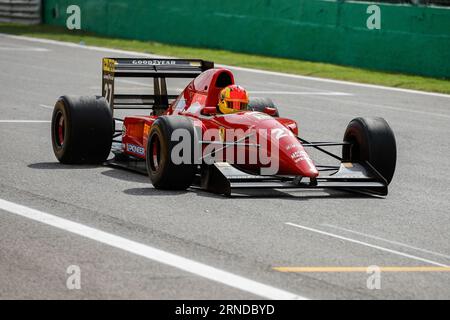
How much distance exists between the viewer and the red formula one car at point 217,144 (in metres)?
11.4

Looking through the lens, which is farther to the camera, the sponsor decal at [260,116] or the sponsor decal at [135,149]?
the sponsor decal at [135,149]

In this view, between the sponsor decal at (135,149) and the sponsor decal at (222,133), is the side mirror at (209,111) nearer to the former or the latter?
the sponsor decal at (222,133)

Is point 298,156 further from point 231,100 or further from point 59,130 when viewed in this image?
point 59,130

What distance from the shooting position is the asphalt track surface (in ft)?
25.6

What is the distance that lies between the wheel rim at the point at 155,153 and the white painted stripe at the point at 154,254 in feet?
5.90

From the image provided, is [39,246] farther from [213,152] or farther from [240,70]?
[240,70]

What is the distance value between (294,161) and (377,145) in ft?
4.00

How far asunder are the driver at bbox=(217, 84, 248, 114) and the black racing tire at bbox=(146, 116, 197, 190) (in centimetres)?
88

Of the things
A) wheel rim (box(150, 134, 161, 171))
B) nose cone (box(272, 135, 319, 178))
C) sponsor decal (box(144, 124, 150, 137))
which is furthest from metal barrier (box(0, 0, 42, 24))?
nose cone (box(272, 135, 319, 178))

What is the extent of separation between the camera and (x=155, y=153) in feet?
39.2

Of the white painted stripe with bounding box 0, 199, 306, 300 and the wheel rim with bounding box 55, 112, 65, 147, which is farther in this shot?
the wheel rim with bounding box 55, 112, 65, 147

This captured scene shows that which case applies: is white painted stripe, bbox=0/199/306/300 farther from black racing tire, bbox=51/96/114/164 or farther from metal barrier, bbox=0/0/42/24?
metal barrier, bbox=0/0/42/24

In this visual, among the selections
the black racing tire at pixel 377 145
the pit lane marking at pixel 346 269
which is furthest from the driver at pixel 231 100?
the pit lane marking at pixel 346 269

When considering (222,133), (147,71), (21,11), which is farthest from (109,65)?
(21,11)
